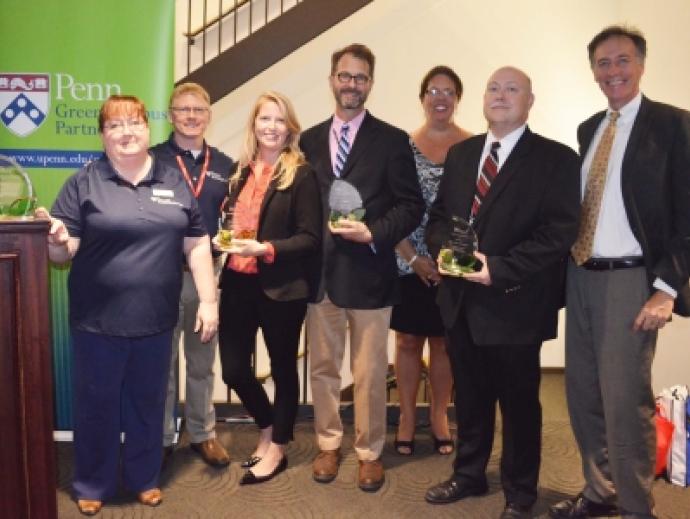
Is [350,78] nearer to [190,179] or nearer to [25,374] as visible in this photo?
[190,179]

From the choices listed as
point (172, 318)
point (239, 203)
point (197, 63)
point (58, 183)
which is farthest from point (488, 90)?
point (197, 63)

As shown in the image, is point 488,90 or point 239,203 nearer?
point 488,90

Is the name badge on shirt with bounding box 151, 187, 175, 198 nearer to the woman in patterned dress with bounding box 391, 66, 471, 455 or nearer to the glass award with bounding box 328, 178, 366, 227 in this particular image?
the glass award with bounding box 328, 178, 366, 227

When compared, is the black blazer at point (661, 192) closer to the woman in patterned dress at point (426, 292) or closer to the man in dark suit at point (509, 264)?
the man in dark suit at point (509, 264)

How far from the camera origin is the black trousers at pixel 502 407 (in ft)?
8.40

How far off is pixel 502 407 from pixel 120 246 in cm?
159

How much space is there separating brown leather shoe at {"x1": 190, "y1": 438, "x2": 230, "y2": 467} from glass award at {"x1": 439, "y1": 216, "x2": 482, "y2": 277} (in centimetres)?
146

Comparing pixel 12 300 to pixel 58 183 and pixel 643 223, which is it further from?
pixel 643 223

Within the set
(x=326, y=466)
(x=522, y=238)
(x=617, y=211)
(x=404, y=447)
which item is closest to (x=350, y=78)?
(x=522, y=238)

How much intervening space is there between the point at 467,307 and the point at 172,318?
3.81 ft

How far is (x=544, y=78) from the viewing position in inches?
228

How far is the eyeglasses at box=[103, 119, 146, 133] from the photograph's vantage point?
251 centimetres

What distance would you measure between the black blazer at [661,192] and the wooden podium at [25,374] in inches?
75.6

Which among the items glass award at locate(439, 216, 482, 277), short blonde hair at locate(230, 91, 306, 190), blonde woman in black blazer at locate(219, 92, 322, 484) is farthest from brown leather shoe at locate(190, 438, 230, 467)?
glass award at locate(439, 216, 482, 277)
